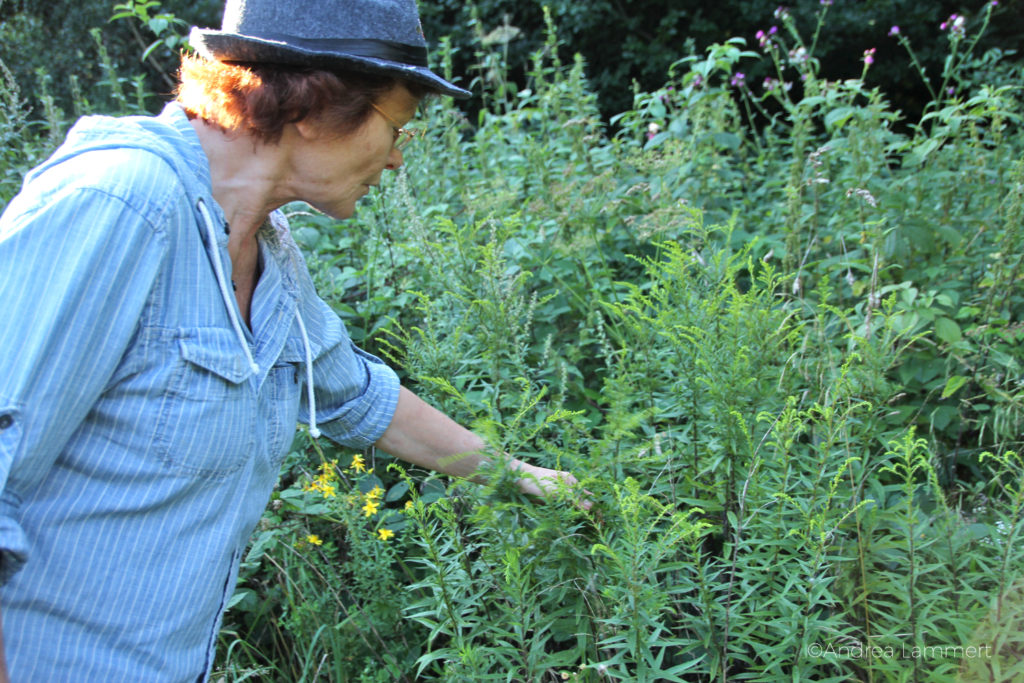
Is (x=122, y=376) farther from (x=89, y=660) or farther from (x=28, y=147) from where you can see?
(x=28, y=147)

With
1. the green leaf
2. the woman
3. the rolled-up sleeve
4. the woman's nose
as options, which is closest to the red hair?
the woman

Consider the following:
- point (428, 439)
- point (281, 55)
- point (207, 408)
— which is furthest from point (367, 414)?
point (281, 55)

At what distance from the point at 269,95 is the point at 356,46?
0.58 feet

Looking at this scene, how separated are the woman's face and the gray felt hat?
94 mm

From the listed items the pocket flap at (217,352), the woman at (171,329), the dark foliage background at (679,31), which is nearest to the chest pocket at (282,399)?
the woman at (171,329)

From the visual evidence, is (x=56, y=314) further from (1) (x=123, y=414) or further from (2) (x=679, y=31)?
(2) (x=679, y=31)

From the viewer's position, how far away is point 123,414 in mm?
1271

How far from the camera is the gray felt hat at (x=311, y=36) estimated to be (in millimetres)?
1417

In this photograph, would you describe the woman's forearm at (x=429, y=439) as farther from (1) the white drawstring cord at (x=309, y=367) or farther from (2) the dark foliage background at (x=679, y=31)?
(2) the dark foliage background at (x=679, y=31)

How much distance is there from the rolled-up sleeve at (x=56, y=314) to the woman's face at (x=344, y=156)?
0.37 meters

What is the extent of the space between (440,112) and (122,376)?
3908mm

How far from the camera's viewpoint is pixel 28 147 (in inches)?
142

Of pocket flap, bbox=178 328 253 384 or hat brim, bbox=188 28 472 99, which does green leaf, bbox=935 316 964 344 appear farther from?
pocket flap, bbox=178 328 253 384

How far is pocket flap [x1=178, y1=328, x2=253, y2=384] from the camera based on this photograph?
131 cm
